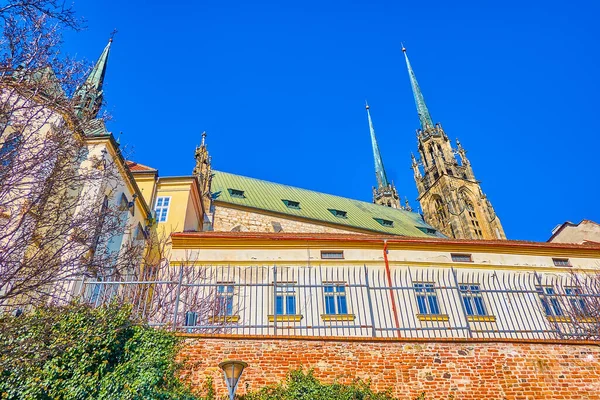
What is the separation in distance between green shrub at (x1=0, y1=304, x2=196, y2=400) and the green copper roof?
21.8 meters

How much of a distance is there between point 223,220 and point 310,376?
69.4ft

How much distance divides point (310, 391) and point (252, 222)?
72.1 feet

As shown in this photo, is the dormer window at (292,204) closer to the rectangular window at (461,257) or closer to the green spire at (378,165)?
the rectangular window at (461,257)

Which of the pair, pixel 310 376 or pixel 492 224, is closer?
pixel 310 376

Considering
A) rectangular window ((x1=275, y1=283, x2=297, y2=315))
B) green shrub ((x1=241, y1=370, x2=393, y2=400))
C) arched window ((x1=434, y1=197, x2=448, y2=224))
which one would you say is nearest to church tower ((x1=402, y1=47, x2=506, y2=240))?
arched window ((x1=434, y1=197, x2=448, y2=224))

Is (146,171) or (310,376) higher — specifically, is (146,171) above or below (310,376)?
above

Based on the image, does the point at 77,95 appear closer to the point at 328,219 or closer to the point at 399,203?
the point at 328,219

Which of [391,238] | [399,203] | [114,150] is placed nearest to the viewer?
[114,150]

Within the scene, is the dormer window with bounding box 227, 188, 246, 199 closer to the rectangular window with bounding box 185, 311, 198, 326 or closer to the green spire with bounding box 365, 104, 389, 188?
the rectangular window with bounding box 185, 311, 198, 326

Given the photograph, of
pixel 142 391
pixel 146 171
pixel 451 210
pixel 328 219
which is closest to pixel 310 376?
pixel 142 391

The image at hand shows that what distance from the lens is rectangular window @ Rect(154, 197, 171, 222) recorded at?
70.5 feet

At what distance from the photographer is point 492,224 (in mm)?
47062

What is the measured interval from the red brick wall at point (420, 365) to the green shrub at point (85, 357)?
0.91 metres

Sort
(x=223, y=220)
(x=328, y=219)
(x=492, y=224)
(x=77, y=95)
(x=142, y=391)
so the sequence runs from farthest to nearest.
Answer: (x=492, y=224)
(x=328, y=219)
(x=223, y=220)
(x=77, y=95)
(x=142, y=391)
